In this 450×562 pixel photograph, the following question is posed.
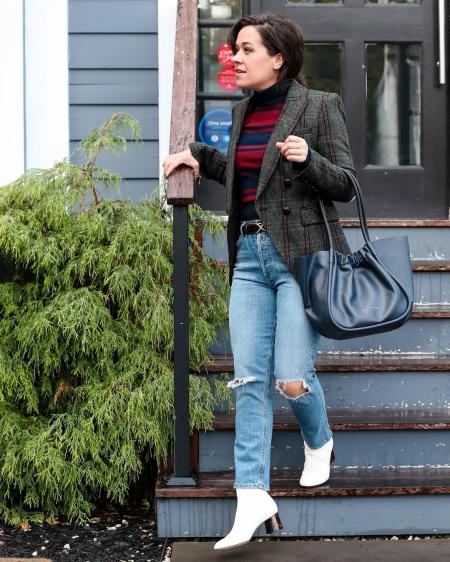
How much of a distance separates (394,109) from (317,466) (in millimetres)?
2217

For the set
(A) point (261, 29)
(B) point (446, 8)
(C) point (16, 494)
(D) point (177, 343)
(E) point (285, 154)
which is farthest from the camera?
(B) point (446, 8)

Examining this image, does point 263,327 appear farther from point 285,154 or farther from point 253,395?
point 285,154

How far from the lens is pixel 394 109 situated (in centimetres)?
479

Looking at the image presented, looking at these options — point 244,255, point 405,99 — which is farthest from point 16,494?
point 405,99

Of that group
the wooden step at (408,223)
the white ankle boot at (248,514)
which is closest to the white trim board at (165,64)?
the wooden step at (408,223)

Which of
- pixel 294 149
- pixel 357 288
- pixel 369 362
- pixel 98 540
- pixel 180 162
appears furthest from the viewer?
pixel 369 362

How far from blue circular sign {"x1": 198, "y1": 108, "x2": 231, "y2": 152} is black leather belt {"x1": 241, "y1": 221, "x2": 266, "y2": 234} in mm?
1594

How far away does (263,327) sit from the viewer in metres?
3.08

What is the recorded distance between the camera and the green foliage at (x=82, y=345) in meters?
3.44

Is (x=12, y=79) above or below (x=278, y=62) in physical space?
above

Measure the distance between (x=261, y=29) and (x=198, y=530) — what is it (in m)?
1.68

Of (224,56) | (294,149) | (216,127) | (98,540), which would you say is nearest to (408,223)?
(216,127)

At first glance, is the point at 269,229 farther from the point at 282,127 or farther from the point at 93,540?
the point at 93,540

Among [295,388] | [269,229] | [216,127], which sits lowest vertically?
[295,388]
